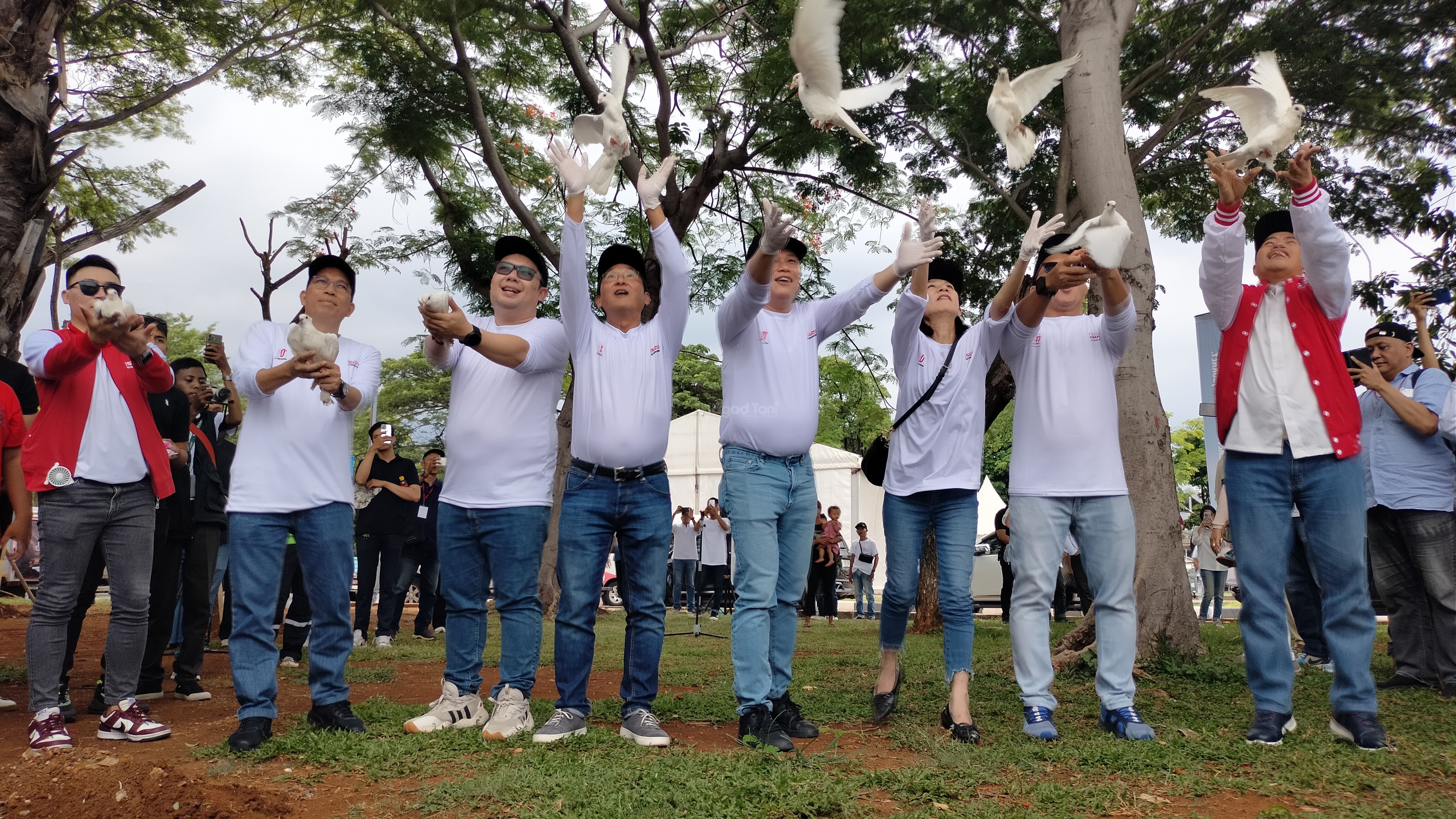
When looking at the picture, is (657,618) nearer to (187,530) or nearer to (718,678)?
(718,678)

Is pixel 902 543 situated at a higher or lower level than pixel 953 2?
lower

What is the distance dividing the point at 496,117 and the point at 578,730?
34.4ft

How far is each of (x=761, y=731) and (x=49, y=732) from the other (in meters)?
2.84

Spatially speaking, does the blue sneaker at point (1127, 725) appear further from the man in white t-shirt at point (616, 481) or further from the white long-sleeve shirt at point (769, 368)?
the man in white t-shirt at point (616, 481)

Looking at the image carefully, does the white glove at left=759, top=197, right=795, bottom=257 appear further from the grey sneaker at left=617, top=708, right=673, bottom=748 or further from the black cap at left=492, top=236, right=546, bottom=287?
the grey sneaker at left=617, top=708, right=673, bottom=748

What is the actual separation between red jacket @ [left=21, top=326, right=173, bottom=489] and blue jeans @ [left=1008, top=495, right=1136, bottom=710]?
3.84 m

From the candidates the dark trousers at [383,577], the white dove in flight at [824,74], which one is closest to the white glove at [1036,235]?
the white dove in flight at [824,74]

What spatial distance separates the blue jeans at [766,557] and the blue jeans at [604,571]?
32 centimetres

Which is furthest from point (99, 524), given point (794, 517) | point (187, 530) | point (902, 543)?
point (902, 543)

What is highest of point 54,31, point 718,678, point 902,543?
point 54,31

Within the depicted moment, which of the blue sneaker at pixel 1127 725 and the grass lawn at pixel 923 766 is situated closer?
the grass lawn at pixel 923 766

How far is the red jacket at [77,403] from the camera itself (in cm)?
403

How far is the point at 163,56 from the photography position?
13.4 m

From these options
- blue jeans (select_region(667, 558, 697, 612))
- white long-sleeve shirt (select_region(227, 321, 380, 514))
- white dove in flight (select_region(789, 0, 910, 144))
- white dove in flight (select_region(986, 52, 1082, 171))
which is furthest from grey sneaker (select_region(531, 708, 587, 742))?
blue jeans (select_region(667, 558, 697, 612))
